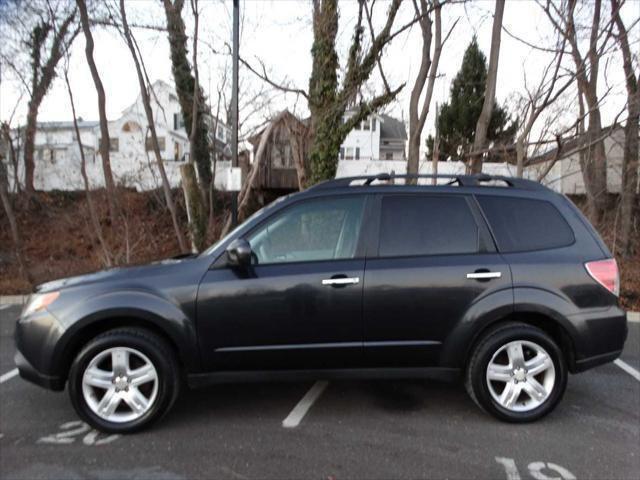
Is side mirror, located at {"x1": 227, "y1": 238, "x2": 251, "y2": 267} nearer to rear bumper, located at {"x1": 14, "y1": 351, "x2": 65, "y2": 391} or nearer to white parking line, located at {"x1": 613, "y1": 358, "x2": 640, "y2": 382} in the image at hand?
rear bumper, located at {"x1": 14, "y1": 351, "x2": 65, "y2": 391}

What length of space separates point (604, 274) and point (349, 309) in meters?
1.97

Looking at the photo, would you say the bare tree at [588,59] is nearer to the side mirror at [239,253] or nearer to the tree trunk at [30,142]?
the side mirror at [239,253]

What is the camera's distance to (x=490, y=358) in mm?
3539

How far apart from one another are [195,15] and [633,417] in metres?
9.42

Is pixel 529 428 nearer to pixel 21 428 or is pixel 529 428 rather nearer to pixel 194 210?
pixel 21 428

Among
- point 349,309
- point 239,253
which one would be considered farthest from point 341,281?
point 239,253

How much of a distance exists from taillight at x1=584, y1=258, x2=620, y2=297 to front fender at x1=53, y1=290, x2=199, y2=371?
118 inches

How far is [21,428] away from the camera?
3.55m

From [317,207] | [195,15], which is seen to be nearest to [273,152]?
[195,15]

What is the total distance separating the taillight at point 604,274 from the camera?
3617 mm

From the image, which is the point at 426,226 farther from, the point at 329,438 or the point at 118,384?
the point at 118,384

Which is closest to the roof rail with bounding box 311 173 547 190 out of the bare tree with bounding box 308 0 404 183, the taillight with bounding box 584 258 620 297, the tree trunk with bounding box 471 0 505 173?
the taillight with bounding box 584 258 620 297

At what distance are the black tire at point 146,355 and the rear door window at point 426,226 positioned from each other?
5.73 feet

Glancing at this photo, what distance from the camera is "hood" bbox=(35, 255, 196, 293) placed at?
347 cm
